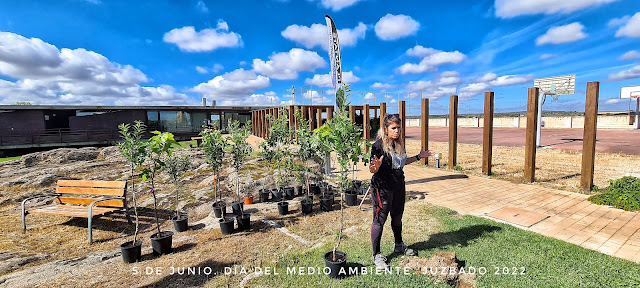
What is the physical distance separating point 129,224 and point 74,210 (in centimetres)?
99

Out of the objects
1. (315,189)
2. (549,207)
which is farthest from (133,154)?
(549,207)

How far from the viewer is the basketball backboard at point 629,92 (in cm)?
2388

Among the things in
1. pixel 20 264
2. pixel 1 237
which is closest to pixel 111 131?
pixel 1 237

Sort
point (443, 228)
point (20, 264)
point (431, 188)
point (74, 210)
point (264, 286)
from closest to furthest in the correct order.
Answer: point (264, 286), point (20, 264), point (443, 228), point (74, 210), point (431, 188)

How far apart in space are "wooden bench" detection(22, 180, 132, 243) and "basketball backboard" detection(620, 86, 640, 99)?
36.9m

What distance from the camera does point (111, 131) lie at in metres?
22.2

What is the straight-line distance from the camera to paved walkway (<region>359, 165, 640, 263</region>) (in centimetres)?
349

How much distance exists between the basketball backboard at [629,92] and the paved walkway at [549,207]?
2950cm

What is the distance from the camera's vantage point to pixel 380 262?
298cm

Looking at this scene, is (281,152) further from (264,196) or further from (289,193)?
(264,196)

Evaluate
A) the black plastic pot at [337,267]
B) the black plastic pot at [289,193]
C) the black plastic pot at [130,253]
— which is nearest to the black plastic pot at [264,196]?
the black plastic pot at [289,193]

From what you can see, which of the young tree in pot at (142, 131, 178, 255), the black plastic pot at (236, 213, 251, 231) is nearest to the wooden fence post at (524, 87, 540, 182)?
the black plastic pot at (236, 213, 251, 231)

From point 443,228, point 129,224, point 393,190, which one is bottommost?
point 129,224

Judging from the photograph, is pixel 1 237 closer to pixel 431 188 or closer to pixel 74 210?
pixel 74 210
